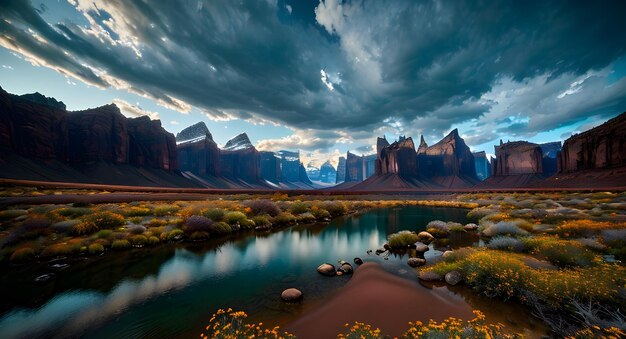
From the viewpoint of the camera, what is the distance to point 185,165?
16838cm

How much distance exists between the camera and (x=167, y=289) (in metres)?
10.0

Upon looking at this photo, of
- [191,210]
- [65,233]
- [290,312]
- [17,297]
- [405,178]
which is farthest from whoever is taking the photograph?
[405,178]

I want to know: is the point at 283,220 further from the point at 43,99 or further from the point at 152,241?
the point at 43,99

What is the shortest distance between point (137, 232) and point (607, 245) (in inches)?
1245

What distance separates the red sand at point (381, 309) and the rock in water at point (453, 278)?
100 centimetres

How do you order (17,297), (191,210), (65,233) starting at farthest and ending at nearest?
1. (191,210)
2. (65,233)
3. (17,297)

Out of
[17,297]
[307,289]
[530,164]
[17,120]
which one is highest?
[17,120]

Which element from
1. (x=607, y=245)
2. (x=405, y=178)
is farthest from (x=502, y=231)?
(x=405, y=178)

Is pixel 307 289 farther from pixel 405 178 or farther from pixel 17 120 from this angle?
pixel 405 178

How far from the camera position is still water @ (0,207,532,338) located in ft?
24.3

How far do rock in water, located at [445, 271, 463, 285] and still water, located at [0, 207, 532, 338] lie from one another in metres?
0.63

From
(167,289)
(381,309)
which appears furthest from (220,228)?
(381,309)

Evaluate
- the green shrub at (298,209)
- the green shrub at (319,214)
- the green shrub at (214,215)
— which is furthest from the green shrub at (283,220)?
the green shrub at (214,215)

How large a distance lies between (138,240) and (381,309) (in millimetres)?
17924
